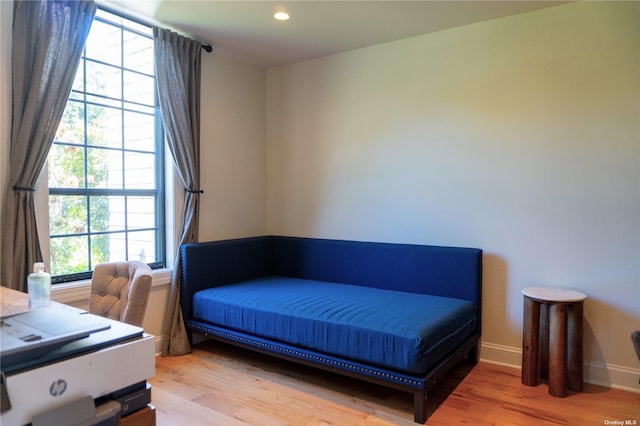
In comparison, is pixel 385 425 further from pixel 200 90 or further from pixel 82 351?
pixel 200 90

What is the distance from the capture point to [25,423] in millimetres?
860

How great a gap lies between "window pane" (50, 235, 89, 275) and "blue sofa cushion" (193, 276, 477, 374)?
89 cm

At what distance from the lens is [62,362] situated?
0.94 metres

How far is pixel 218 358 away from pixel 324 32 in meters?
2.84

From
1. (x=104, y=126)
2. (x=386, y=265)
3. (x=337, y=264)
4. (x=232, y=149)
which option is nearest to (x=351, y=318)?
(x=386, y=265)

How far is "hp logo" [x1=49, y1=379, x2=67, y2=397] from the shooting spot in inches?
35.6

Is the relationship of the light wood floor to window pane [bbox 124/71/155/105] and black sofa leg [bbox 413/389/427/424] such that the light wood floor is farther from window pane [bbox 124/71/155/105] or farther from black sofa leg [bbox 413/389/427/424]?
window pane [bbox 124/71/155/105]

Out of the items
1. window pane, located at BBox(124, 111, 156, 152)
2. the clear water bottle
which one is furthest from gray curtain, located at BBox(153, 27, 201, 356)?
the clear water bottle

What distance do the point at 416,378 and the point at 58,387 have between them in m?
1.92

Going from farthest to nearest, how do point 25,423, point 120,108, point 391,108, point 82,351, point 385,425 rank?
point 391,108 → point 120,108 → point 385,425 → point 82,351 → point 25,423

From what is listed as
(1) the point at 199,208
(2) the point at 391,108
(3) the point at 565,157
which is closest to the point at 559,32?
(3) the point at 565,157

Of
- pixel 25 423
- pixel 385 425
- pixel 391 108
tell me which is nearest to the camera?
pixel 25 423

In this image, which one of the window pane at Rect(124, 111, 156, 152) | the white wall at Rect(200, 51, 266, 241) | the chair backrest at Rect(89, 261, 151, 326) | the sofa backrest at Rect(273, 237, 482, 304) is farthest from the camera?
Answer: the white wall at Rect(200, 51, 266, 241)

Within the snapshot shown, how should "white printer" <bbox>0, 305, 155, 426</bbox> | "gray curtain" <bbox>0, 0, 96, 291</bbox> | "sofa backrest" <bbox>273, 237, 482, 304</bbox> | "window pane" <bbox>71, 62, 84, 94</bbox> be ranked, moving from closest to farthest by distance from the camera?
"white printer" <bbox>0, 305, 155, 426</bbox> < "gray curtain" <bbox>0, 0, 96, 291</bbox> < "window pane" <bbox>71, 62, 84, 94</bbox> < "sofa backrest" <bbox>273, 237, 482, 304</bbox>
